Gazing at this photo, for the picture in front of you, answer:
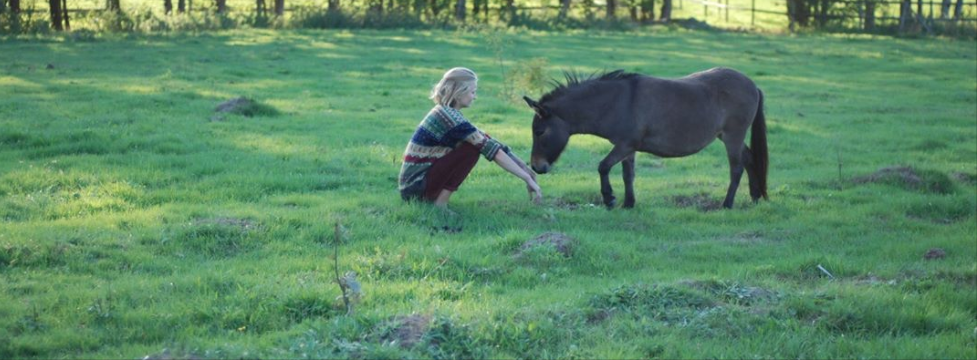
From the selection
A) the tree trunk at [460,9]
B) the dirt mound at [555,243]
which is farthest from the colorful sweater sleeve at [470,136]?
the tree trunk at [460,9]

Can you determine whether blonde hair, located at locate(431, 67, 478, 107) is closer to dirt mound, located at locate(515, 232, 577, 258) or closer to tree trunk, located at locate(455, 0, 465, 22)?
dirt mound, located at locate(515, 232, 577, 258)

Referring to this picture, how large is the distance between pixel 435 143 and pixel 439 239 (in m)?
1.30

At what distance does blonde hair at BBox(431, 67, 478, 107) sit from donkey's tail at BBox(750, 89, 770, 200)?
4132 mm

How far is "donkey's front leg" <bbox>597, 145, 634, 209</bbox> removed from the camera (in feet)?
35.3

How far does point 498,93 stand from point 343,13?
62.9 feet

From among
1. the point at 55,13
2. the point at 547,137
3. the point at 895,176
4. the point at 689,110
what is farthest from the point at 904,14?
the point at 547,137

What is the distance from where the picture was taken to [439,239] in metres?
8.98

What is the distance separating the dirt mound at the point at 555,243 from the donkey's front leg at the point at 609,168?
6.97ft

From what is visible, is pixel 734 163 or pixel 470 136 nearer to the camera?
pixel 470 136

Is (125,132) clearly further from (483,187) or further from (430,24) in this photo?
(430,24)

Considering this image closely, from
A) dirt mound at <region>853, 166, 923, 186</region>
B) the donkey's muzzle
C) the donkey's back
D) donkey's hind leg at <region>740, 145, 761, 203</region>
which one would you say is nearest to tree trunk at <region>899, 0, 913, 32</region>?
dirt mound at <region>853, 166, 923, 186</region>

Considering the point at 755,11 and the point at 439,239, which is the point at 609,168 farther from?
the point at 755,11

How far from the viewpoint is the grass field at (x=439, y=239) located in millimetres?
6387

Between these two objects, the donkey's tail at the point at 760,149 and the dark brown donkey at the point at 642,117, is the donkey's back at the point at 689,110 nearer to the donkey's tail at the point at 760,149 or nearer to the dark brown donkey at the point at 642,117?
the dark brown donkey at the point at 642,117
